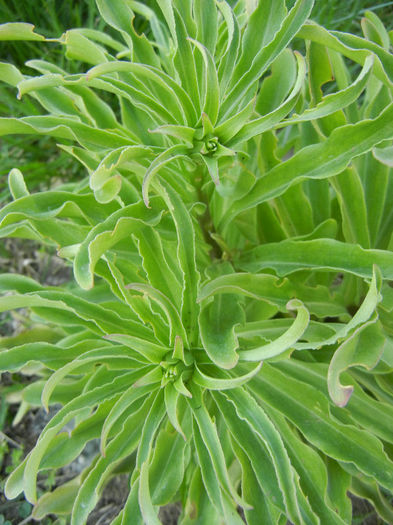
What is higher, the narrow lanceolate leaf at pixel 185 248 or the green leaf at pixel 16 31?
the green leaf at pixel 16 31

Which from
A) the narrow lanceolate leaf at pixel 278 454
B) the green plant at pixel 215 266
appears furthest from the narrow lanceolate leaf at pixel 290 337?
the narrow lanceolate leaf at pixel 278 454

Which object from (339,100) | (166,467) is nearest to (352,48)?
(339,100)

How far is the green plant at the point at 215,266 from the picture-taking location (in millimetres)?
826

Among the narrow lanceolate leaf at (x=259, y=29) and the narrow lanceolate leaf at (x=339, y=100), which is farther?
the narrow lanceolate leaf at (x=259, y=29)

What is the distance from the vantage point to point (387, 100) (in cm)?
103

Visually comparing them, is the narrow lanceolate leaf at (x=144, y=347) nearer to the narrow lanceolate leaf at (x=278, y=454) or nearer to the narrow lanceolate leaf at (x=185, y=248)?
the narrow lanceolate leaf at (x=185, y=248)

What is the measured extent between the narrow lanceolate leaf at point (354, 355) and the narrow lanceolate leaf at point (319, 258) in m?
0.11

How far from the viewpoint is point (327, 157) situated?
2.96 feet

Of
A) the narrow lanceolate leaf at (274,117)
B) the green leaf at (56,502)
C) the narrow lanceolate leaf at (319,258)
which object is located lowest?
the green leaf at (56,502)

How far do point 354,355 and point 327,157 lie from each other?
1.16 ft

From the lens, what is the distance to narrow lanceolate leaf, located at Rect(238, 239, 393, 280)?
0.86 meters

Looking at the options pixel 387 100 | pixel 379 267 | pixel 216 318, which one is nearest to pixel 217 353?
pixel 216 318

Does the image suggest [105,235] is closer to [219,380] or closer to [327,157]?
[219,380]

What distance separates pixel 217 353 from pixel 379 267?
310mm
